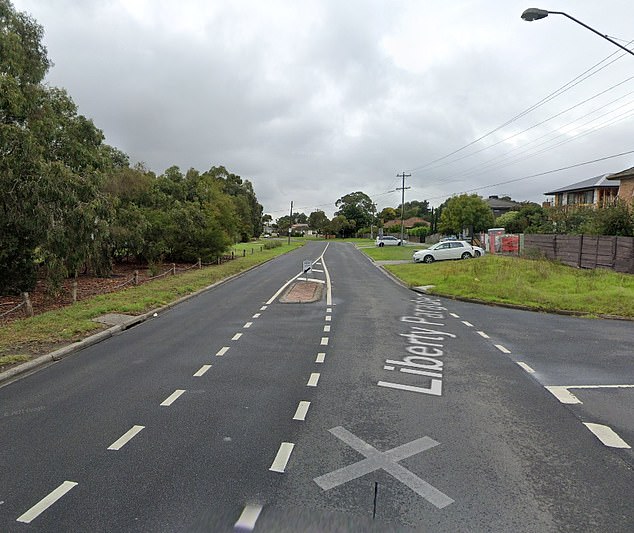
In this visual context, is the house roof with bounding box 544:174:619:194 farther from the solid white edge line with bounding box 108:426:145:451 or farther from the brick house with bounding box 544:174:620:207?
the solid white edge line with bounding box 108:426:145:451

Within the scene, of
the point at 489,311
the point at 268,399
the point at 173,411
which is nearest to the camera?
the point at 173,411

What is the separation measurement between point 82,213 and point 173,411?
12132mm

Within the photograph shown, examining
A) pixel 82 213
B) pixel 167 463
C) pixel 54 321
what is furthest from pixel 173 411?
pixel 82 213

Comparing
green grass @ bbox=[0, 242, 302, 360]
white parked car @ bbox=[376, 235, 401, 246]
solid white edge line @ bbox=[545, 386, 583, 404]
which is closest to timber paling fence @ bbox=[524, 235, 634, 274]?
solid white edge line @ bbox=[545, 386, 583, 404]

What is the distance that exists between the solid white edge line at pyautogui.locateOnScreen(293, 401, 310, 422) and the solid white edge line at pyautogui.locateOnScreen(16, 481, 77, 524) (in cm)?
235

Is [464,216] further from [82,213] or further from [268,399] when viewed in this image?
[268,399]

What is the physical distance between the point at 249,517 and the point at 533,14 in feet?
38.3

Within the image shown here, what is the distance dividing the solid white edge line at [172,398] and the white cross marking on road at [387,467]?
222 cm

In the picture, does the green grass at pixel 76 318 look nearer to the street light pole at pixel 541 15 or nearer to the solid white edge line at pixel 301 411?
the solid white edge line at pixel 301 411

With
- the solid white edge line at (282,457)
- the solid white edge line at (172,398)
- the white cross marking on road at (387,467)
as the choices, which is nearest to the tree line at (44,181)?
the solid white edge line at (172,398)

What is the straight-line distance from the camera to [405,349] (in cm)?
872

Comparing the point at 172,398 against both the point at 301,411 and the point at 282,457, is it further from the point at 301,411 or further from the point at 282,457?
the point at 282,457

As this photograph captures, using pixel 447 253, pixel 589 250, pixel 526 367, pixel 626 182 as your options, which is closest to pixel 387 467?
pixel 526 367

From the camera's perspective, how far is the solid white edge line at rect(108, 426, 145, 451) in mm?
4562
